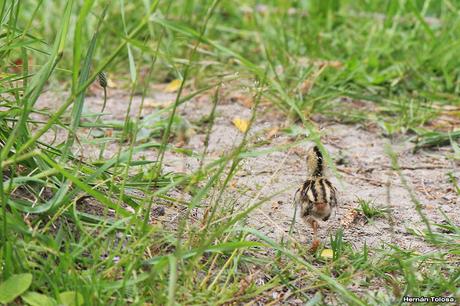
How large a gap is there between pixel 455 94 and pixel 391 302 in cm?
324

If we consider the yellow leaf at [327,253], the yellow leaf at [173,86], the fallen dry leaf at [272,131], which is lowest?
the yellow leaf at [173,86]

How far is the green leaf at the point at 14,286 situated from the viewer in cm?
289

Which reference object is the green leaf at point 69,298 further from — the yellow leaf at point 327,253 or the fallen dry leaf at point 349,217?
the fallen dry leaf at point 349,217

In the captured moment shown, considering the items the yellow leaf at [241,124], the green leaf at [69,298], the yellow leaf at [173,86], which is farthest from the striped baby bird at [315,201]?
the yellow leaf at [173,86]

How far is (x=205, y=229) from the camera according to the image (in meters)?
3.17

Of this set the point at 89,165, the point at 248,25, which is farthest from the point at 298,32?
the point at 89,165

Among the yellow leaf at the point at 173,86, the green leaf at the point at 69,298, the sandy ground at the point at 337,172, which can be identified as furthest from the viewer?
the yellow leaf at the point at 173,86

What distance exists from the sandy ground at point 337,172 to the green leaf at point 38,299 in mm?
659

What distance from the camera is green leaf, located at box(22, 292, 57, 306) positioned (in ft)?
9.48

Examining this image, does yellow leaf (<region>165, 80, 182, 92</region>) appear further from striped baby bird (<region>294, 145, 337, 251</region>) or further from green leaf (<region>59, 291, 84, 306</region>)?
green leaf (<region>59, 291, 84, 306</region>)

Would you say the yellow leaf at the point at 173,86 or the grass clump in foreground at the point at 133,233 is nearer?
the grass clump in foreground at the point at 133,233

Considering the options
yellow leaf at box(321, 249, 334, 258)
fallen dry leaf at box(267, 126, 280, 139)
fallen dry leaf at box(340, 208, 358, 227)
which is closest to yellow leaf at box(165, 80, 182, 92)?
fallen dry leaf at box(267, 126, 280, 139)

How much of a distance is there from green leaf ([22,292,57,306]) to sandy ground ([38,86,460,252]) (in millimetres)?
659

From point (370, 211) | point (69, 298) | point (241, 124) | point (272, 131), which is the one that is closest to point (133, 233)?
point (69, 298)
